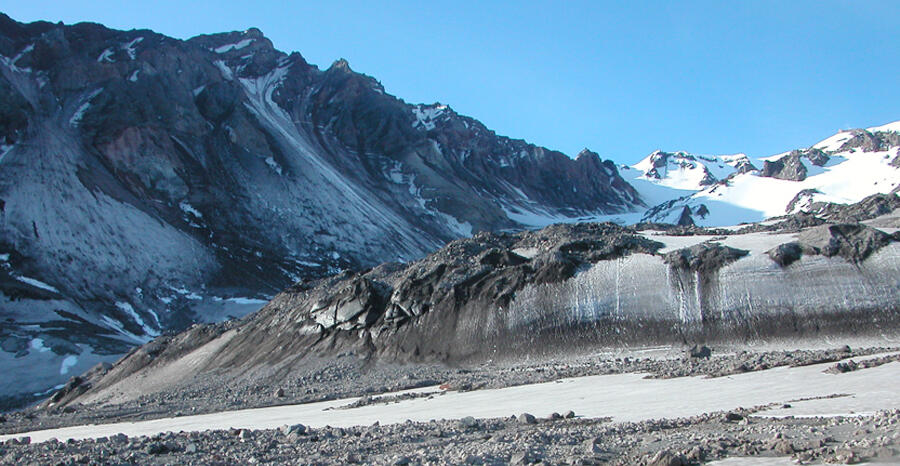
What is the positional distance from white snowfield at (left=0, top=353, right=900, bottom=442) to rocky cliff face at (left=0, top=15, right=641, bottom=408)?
30235 mm

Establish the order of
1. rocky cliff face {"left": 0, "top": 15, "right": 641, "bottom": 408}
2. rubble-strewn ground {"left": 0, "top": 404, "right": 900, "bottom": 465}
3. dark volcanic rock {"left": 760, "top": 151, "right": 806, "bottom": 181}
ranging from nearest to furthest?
Answer: rubble-strewn ground {"left": 0, "top": 404, "right": 900, "bottom": 465} < rocky cliff face {"left": 0, "top": 15, "right": 641, "bottom": 408} < dark volcanic rock {"left": 760, "top": 151, "right": 806, "bottom": 181}

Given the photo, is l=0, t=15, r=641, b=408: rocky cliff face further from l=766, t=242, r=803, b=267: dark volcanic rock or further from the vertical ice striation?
l=766, t=242, r=803, b=267: dark volcanic rock

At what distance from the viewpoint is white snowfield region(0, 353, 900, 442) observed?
14.2m

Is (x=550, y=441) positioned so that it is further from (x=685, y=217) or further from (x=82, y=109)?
(x=685, y=217)

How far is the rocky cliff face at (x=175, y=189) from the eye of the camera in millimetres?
64375

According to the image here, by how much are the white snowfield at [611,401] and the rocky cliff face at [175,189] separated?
99.2 ft

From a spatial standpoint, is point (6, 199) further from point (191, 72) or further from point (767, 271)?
point (767, 271)

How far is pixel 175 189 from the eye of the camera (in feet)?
284

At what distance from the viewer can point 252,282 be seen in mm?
76625

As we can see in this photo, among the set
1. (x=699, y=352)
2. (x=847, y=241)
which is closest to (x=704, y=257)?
(x=847, y=241)

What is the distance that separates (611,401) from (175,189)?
3071 inches

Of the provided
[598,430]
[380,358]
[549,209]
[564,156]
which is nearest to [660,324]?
[380,358]

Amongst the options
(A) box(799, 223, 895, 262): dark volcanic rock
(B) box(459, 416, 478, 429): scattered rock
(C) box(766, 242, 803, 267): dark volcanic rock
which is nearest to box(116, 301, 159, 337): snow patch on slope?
(C) box(766, 242, 803, 267): dark volcanic rock

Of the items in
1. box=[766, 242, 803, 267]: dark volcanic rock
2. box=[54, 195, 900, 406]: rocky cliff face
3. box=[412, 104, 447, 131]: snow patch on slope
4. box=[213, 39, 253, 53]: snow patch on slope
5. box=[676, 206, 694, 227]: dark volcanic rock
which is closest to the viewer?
box=[54, 195, 900, 406]: rocky cliff face
